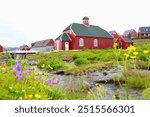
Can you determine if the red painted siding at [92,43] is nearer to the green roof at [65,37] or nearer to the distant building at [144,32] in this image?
the green roof at [65,37]

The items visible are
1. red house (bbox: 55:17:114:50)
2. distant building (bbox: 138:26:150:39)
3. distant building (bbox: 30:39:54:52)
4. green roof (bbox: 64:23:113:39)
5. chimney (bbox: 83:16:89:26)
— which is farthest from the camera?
distant building (bbox: 138:26:150:39)

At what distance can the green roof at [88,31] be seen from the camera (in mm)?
40678

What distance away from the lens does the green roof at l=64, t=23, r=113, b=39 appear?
40.7 metres

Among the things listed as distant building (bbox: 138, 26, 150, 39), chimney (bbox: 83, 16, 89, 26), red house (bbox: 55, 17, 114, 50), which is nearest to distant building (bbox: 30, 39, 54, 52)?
red house (bbox: 55, 17, 114, 50)

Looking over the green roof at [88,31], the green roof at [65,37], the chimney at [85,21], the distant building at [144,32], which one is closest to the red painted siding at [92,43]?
the green roof at [88,31]

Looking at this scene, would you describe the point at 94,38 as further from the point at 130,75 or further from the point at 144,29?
the point at 144,29

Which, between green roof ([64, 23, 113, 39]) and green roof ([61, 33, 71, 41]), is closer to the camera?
green roof ([61, 33, 71, 41])

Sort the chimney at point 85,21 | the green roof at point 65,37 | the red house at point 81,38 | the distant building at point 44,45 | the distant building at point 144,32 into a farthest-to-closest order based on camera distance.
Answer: the distant building at point 144,32, the distant building at point 44,45, the chimney at point 85,21, the green roof at point 65,37, the red house at point 81,38

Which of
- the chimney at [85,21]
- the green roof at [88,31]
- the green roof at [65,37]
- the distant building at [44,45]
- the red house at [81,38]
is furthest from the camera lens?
the distant building at [44,45]

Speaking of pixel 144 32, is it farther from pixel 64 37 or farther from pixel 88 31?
pixel 64 37

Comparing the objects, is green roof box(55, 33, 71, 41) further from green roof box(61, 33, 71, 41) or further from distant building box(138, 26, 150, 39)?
distant building box(138, 26, 150, 39)

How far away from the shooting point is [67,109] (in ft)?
11.6

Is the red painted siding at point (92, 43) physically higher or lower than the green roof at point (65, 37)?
lower

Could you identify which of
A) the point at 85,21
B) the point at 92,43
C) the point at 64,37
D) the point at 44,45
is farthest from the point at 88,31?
the point at 44,45
